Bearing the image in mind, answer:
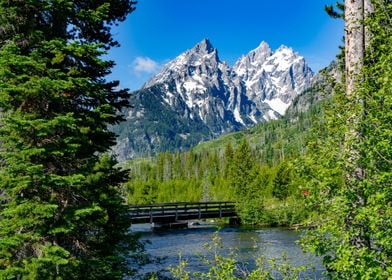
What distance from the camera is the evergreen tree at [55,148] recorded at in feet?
33.3

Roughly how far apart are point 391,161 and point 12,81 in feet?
28.1

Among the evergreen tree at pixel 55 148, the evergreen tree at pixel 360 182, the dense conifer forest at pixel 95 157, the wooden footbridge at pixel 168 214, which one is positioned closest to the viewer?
the evergreen tree at pixel 360 182

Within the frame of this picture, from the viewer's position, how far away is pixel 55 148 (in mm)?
10695

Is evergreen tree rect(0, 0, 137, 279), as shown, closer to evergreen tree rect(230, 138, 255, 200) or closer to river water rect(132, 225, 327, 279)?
river water rect(132, 225, 327, 279)

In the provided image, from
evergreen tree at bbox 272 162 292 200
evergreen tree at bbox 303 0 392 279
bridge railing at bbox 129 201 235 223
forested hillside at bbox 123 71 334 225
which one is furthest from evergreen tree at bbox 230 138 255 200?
evergreen tree at bbox 303 0 392 279

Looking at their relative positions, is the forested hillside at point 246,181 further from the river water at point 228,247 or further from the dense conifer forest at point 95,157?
the river water at point 228,247

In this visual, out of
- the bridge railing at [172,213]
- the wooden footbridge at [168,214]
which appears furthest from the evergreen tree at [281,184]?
the wooden footbridge at [168,214]

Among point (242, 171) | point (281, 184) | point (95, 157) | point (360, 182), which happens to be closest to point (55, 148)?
point (95, 157)

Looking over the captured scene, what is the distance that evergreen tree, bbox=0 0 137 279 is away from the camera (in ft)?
33.3

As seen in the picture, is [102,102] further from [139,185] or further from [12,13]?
[139,185]

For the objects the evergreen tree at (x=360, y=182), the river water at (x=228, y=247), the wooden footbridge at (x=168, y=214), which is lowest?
the river water at (x=228, y=247)

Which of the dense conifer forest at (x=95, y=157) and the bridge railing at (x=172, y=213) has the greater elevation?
the dense conifer forest at (x=95, y=157)

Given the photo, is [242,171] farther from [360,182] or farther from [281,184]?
[360,182]

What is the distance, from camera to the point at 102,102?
12.4 metres
